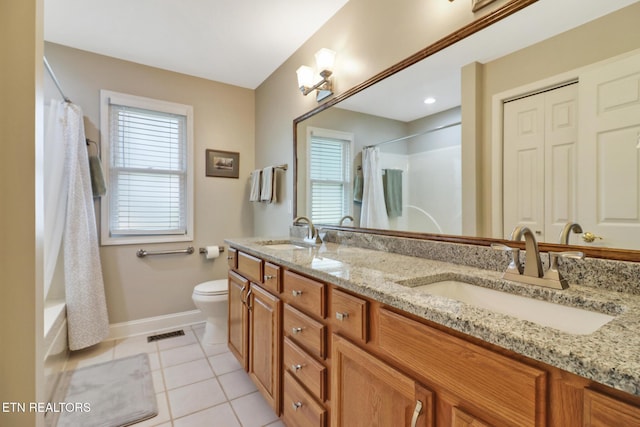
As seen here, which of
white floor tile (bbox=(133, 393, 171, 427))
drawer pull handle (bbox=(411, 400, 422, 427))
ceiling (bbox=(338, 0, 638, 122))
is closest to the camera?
drawer pull handle (bbox=(411, 400, 422, 427))

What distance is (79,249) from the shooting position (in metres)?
2.28

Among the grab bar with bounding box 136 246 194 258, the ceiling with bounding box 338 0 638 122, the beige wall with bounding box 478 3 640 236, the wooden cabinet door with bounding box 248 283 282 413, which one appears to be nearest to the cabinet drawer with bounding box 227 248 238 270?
the wooden cabinet door with bounding box 248 283 282 413

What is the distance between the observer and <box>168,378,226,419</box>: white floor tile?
1681 millimetres

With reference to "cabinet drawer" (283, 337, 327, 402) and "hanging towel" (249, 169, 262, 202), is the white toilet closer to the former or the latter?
"hanging towel" (249, 169, 262, 202)

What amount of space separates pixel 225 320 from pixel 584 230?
8.03ft

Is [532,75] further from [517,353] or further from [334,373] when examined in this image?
[334,373]

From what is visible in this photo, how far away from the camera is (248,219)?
3273mm

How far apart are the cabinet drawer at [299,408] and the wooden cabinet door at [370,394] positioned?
9 cm

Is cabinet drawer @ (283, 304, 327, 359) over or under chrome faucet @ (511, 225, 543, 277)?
under

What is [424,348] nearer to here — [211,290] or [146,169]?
[211,290]

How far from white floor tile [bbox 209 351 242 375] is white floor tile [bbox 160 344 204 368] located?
0.46 ft

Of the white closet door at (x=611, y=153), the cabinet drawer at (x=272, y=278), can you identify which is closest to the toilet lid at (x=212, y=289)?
the cabinet drawer at (x=272, y=278)

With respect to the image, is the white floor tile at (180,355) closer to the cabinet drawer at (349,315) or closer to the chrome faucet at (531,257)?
the cabinet drawer at (349,315)

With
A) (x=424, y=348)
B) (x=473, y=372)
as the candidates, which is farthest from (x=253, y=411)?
(x=473, y=372)
